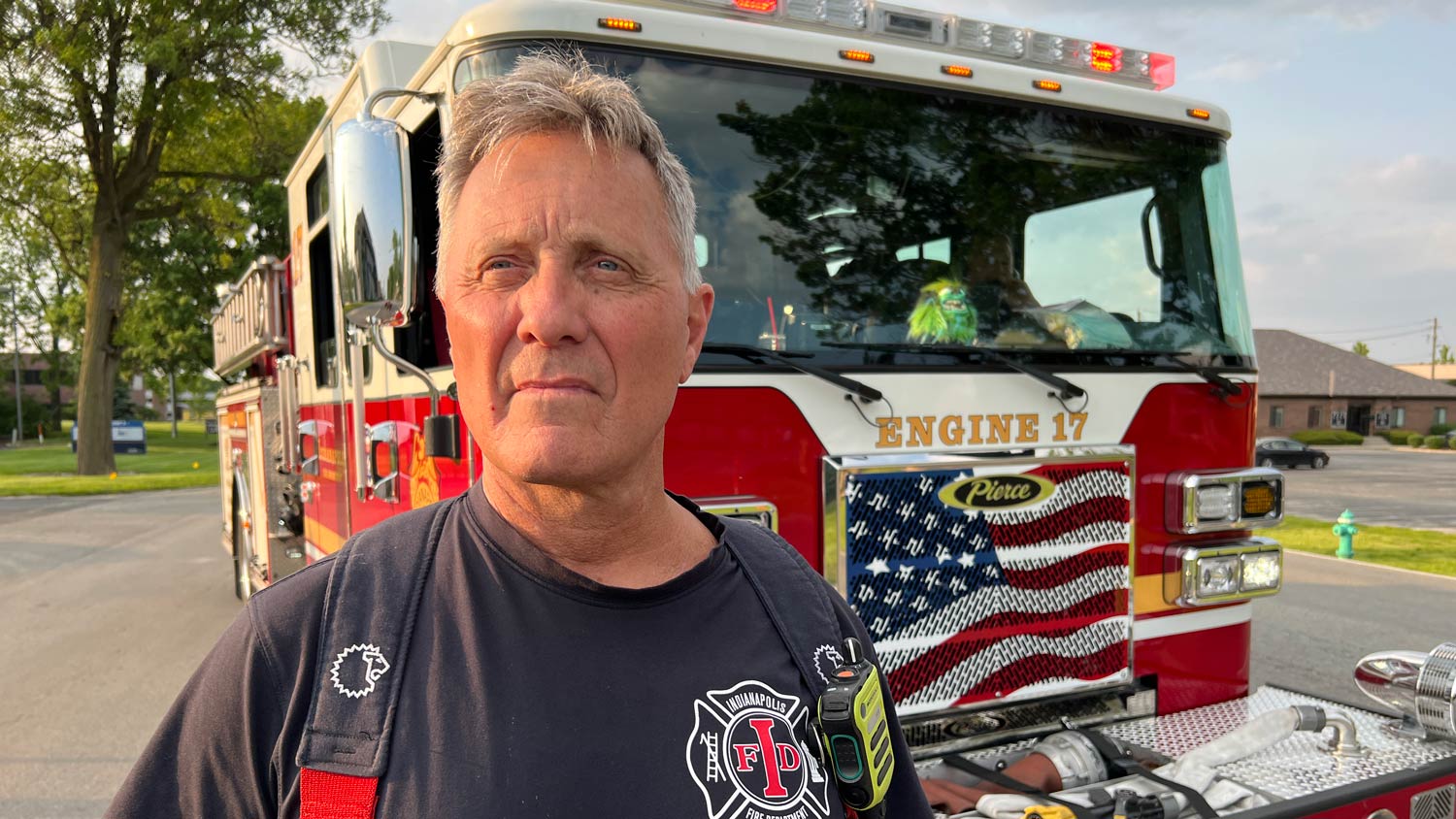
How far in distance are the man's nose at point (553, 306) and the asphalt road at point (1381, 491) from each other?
1035 cm

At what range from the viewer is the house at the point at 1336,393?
184 ft

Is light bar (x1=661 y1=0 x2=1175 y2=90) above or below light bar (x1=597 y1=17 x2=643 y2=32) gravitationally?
above

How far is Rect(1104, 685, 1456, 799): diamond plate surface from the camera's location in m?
2.70

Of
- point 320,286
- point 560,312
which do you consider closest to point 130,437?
point 320,286

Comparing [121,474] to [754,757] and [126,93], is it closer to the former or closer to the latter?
[126,93]

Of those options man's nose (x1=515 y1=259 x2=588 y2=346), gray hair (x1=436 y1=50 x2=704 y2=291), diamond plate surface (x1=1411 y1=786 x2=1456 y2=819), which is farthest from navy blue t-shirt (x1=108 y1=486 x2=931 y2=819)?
diamond plate surface (x1=1411 y1=786 x2=1456 y2=819)

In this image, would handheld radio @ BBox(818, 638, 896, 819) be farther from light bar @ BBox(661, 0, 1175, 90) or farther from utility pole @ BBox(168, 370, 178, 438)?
utility pole @ BBox(168, 370, 178, 438)

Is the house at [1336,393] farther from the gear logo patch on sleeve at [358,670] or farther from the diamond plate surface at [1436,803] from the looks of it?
the gear logo patch on sleeve at [358,670]

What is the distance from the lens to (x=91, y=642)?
274 inches

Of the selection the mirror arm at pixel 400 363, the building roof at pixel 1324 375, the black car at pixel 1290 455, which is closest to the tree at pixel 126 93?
the mirror arm at pixel 400 363

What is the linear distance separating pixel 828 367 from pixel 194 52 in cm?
1952

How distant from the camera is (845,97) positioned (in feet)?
9.22

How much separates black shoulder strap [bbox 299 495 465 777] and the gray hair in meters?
0.37

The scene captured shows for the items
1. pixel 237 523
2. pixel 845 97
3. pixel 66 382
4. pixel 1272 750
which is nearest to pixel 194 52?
pixel 237 523
